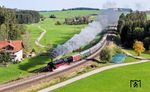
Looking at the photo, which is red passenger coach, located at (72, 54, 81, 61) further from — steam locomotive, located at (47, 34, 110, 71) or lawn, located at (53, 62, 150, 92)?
lawn, located at (53, 62, 150, 92)

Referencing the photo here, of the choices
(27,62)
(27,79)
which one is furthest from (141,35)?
(27,79)

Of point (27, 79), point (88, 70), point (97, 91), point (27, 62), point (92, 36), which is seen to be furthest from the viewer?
point (92, 36)

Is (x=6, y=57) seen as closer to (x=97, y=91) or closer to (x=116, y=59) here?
(x=116, y=59)

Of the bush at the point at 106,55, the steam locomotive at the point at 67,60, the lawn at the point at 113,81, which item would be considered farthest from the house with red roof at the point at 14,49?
the lawn at the point at 113,81

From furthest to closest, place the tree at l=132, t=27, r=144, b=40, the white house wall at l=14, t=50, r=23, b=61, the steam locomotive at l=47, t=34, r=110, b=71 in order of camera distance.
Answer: the tree at l=132, t=27, r=144, b=40 < the white house wall at l=14, t=50, r=23, b=61 < the steam locomotive at l=47, t=34, r=110, b=71

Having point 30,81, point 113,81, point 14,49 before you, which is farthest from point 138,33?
point 30,81

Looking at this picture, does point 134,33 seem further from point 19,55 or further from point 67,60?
point 67,60

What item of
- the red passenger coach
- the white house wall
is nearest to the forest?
the red passenger coach

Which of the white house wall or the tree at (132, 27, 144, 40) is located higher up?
the tree at (132, 27, 144, 40)
